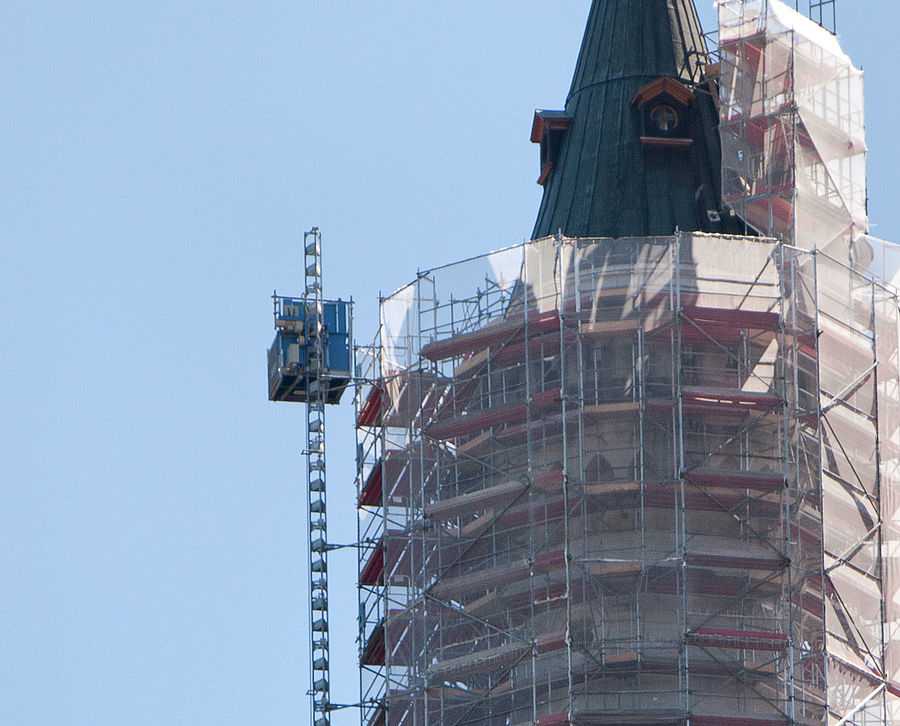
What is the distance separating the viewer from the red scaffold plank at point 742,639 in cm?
8156

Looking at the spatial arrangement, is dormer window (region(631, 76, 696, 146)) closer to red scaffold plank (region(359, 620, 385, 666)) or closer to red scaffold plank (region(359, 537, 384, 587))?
red scaffold plank (region(359, 537, 384, 587))

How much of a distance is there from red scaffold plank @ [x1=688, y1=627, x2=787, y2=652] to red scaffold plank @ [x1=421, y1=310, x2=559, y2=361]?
9334 millimetres

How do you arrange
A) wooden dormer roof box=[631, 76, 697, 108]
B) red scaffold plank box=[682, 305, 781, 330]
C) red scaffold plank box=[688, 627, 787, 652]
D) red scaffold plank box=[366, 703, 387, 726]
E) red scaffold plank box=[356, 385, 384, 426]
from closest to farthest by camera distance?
red scaffold plank box=[688, 627, 787, 652], red scaffold plank box=[682, 305, 781, 330], red scaffold plank box=[366, 703, 387, 726], red scaffold plank box=[356, 385, 384, 426], wooden dormer roof box=[631, 76, 697, 108]

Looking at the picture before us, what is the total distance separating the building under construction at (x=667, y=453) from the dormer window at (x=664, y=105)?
2484mm

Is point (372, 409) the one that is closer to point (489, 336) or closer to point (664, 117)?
point (489, 336)

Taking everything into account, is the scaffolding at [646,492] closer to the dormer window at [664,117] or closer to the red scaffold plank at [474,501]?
the red scaffold plank at [474,501]

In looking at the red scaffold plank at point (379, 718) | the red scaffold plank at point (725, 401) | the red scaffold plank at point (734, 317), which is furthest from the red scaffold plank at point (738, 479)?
the red scaffold plank at point (379, 718)

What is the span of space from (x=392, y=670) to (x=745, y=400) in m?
11.9

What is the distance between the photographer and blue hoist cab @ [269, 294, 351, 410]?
95.9 metres

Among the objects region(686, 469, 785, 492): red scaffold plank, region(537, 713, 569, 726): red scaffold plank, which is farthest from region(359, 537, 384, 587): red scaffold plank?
region(686, 469, 785, 492): red scaffold plank

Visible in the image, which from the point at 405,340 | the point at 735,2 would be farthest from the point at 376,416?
the point at 735,2

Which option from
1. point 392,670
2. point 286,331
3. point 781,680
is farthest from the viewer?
point 286,331

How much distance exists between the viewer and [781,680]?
82188 mm

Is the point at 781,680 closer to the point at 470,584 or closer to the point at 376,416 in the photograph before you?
the point at 470,584
